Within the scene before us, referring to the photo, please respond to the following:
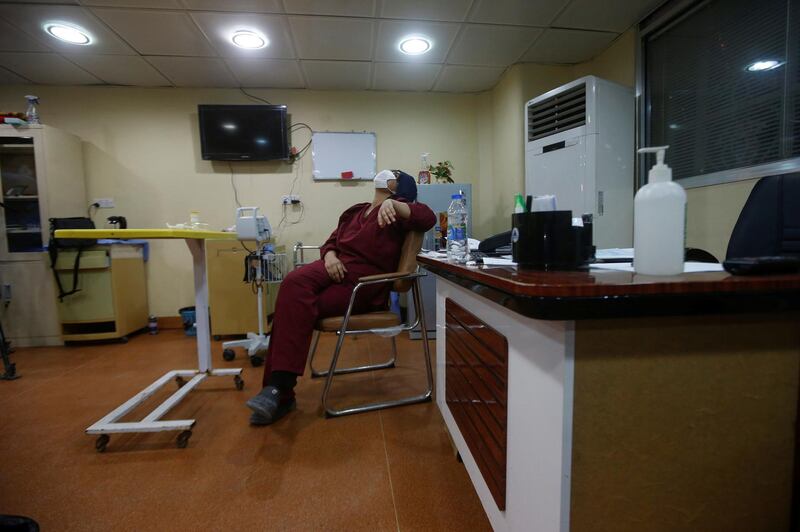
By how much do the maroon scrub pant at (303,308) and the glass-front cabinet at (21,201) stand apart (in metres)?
2.82

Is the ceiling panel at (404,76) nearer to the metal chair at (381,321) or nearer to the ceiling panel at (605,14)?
the ceiling panel at (605,14)

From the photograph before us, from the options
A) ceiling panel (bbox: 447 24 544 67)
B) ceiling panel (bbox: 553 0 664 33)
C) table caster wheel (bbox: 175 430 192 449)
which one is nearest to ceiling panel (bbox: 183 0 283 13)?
ceiling panel (bbox: 447 24 544 67)

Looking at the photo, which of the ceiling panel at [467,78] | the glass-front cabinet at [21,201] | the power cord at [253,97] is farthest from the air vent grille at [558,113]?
the glass-front cabinet at [21,201]

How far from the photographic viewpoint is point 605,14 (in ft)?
7.45

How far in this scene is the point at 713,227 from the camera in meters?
1.95

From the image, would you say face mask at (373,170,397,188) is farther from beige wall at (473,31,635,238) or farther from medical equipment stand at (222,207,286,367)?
beige wall at (473,31,635,238)

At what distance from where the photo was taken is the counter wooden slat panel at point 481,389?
708 mm

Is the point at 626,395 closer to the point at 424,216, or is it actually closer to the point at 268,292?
the point at 424,216

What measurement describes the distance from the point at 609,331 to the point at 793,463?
1.28ft

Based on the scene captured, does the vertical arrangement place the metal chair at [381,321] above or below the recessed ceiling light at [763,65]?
below

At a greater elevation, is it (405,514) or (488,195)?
(488,195)

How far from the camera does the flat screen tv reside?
3137mm

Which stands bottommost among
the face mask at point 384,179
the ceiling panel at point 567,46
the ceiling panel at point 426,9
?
the face mask at point 384,179

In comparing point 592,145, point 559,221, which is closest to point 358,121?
point 592,145
